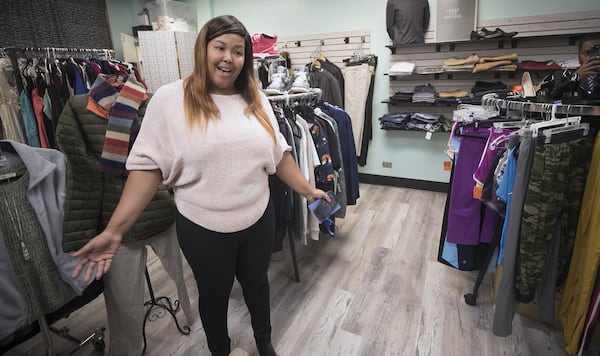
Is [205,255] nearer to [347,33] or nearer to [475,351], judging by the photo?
[475,351]

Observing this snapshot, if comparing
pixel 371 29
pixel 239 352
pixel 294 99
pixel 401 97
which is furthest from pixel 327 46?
pixel 239 352

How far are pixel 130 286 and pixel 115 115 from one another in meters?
0.74

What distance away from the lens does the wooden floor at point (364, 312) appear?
1718 millimetres

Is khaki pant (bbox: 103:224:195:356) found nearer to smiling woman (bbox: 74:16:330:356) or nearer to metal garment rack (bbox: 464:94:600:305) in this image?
smiling woman (bbox: 74:16:330:356)

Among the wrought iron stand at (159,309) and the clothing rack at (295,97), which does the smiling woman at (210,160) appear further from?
the clothing rack at (295,97)

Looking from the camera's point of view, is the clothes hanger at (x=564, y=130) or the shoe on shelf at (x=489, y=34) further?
the shoe on shelf at (x=489, y=34)

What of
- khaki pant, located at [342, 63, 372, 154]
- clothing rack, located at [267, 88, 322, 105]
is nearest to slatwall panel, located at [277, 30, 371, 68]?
khaki pant, located at [342, 63, 372, 154]

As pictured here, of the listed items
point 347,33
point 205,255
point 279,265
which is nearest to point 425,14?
point 347,33

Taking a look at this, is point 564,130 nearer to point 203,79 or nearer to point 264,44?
point 203,79

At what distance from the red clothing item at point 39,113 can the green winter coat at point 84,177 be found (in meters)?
2.29

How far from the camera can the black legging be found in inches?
45.7

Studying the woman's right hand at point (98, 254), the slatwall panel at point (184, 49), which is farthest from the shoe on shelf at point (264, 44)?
the woman's right hand at point (98, 254)

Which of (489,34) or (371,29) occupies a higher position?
(371,29)

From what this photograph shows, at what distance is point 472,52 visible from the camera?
3348 millimetres
